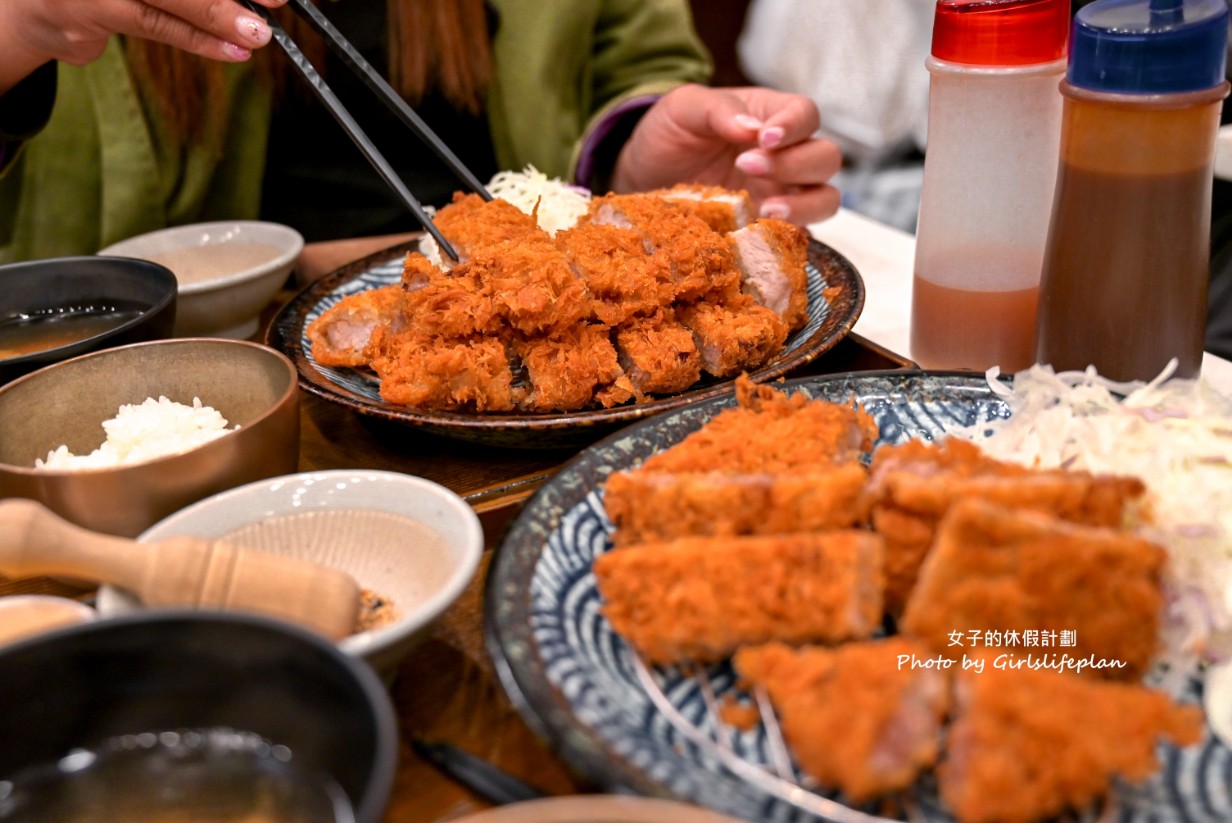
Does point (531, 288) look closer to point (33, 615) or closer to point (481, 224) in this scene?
point (481, 224)

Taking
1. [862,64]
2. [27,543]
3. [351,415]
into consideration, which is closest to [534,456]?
[351,415]

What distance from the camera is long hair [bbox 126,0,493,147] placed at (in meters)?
3.04

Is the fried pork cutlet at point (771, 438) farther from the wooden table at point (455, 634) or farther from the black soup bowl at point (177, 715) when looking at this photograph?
the black soup bowl at point (177, 715)

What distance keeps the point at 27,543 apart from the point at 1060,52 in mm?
1889

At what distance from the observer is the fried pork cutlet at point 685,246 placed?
2057 millimetres

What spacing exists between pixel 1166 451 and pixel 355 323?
5.10 feet

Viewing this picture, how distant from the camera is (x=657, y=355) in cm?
192

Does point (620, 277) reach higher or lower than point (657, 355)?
higher

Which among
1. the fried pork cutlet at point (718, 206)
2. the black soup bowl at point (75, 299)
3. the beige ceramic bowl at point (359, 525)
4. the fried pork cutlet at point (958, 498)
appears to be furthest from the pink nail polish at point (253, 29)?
the fried pork cutlet at point (958, 498)

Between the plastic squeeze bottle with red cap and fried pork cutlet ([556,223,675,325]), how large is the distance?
571 mm

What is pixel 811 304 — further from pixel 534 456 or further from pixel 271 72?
pixel 271 72

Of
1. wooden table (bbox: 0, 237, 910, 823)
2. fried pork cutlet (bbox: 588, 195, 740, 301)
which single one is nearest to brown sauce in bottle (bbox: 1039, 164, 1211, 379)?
wooden table (bbox: 0, 237, 910, 823)

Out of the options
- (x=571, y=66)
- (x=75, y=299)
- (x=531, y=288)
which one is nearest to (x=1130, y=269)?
(x=531, y=288)

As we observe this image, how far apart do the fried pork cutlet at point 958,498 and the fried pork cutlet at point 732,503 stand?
0.05m
